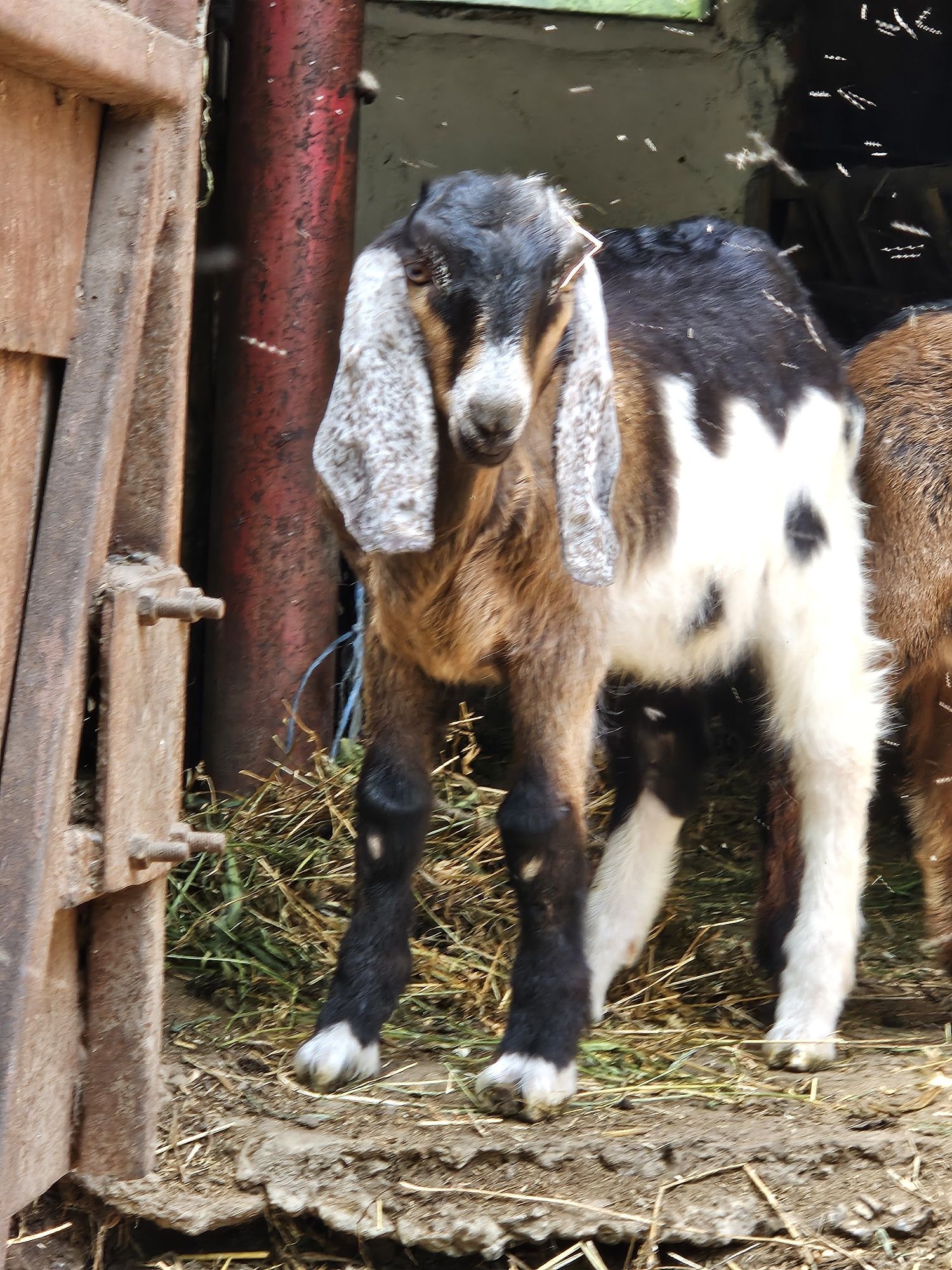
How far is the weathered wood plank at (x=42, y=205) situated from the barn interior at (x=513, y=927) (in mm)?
1492

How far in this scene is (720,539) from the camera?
357 centimetres

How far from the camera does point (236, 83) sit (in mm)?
4301

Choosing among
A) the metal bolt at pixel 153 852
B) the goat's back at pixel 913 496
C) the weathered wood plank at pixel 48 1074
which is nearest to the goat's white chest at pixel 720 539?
the goat's back at pixel 913 496

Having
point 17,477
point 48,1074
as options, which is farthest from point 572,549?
point 48,1074

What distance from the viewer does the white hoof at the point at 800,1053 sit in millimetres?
3426

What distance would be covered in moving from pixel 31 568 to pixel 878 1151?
6.10 feet

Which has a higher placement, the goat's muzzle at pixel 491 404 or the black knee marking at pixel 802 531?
the goat's muzzle at pixel 491 404

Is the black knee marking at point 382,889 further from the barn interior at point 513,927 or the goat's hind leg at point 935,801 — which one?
the goat's hind leg at point 935,801

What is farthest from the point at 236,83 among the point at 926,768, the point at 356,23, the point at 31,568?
the point at 926,768

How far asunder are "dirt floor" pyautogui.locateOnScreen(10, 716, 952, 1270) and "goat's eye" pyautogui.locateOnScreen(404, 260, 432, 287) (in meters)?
1.60

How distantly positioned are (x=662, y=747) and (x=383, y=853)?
0.98 m

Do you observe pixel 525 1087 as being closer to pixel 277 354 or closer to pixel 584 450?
pixel 584 450

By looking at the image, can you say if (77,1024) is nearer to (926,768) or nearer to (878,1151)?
(878,1151)

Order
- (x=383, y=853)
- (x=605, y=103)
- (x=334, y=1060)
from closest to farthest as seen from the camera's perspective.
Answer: (x=334, y=1060)
(x=383, y=853)
(x=605, y=103)
